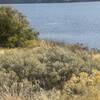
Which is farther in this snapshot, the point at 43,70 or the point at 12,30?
the point at 12,30

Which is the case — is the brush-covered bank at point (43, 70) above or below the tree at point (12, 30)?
above

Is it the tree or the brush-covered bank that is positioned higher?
the brush-covered bank

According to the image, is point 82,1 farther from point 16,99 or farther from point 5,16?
point 16,99

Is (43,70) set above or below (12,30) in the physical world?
above

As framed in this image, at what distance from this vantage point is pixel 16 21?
2384 cm

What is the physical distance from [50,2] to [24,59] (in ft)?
338

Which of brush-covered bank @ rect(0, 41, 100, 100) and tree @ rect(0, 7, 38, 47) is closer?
brush-covered bank @ rect(0, 41, 100, 100)

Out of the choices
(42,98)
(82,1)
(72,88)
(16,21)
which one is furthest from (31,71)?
(82,1)

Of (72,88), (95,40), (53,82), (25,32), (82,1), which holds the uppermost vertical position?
(72,88)

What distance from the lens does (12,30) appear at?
23.5 meters

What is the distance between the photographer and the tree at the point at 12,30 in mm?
22906

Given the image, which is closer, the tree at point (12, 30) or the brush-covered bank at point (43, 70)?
the brush-covered bank at point (43, 70)

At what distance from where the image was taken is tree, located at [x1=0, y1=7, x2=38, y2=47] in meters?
22.9

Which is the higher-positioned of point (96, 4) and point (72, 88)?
point (72, 88)
